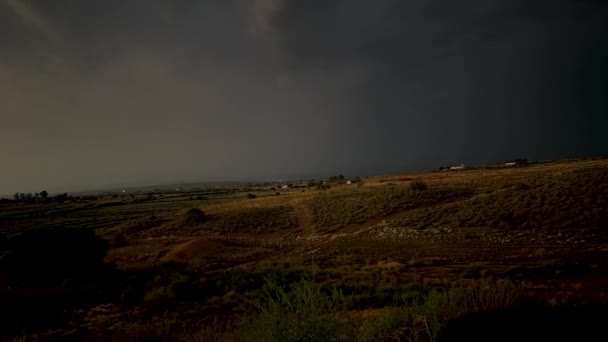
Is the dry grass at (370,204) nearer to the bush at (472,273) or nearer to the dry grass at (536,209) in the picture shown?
the dry grass at (536,209)

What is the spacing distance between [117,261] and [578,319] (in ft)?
92.3

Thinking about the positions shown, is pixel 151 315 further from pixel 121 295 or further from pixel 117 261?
pixel 117 261

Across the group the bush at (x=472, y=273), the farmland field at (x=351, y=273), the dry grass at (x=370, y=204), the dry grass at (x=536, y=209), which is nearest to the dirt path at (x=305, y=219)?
the farmland field at (x=351, y=273)

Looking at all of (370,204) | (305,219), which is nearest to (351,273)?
(305,219)

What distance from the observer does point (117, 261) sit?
24.9 meters

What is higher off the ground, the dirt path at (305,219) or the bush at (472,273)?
the bush at (472,273)

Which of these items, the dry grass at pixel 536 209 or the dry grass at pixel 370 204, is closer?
the dry grass at pixel 536 209

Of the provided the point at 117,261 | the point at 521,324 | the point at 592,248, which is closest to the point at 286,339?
the point at 521,324

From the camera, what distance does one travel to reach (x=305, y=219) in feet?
124

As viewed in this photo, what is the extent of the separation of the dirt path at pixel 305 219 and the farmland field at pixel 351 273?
472 mm

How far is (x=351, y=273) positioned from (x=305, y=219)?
2292cm

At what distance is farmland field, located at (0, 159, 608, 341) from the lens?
16.9 feet

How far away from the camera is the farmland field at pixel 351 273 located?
5145mm

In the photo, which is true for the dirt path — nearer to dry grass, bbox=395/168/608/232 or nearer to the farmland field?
the farmland field
